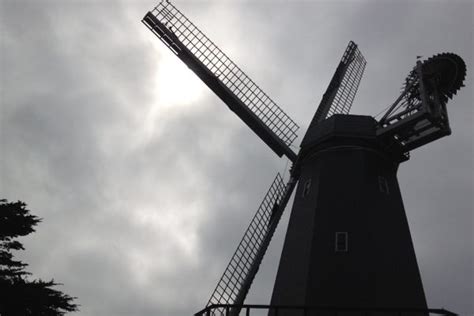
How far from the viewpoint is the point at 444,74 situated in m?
16.0

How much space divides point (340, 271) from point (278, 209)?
17.2 ft

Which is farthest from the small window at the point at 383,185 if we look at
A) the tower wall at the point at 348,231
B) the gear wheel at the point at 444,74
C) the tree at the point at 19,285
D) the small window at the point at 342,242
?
the tree at the point at 19,285

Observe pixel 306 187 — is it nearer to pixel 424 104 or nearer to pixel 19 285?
pixel 424 104

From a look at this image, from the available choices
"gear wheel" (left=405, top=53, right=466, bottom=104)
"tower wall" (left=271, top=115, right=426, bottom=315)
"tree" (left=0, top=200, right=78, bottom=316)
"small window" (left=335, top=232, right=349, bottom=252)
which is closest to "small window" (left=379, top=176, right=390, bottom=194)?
"tower wall" (left=271, top=115, right=426, bottom=315)

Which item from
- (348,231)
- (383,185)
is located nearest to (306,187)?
(383,185)

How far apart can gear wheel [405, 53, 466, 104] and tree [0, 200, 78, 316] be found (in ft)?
51.4

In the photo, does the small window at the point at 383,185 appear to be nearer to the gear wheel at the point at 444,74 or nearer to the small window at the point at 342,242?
the small window at the point at 342,242

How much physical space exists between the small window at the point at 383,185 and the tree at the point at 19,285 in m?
13.3

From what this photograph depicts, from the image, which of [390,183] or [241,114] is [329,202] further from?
[241,114]

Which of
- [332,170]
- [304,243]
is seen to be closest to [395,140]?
[332,170]

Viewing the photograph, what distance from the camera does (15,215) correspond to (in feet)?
60.7

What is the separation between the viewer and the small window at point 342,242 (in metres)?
12.9

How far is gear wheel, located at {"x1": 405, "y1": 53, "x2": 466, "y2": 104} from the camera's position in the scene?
1559 centimetres

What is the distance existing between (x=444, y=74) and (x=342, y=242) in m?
7.43
